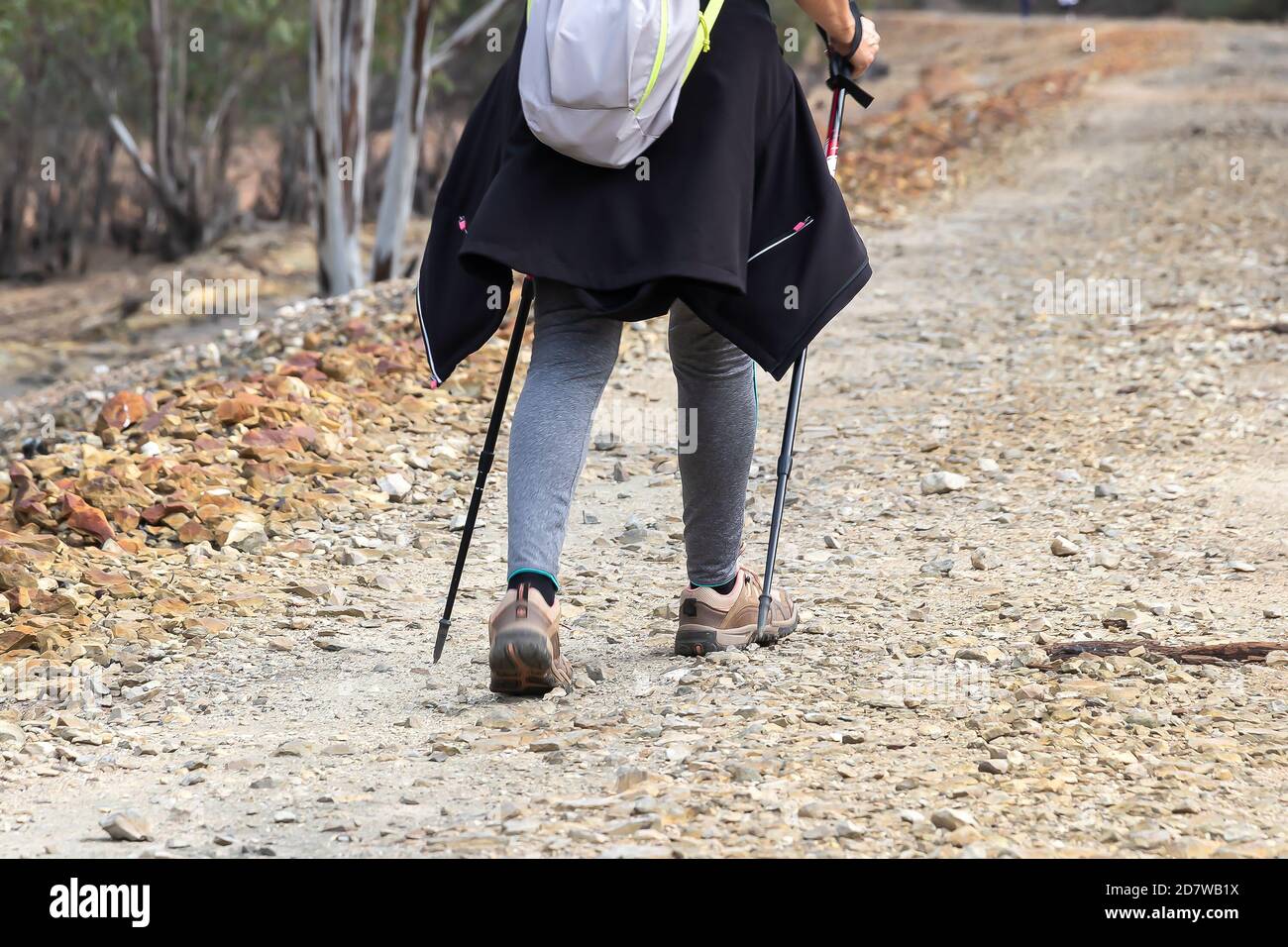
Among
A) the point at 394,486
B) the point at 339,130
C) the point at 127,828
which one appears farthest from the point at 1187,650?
the point at 339,130

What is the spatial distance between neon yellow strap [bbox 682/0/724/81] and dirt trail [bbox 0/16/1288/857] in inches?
48.6

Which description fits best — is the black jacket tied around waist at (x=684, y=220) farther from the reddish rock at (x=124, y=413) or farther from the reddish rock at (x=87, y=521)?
the reddish rock at (x=124, y=413)

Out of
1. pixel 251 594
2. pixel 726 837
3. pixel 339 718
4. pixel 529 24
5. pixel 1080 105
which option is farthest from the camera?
pixel 1080 105

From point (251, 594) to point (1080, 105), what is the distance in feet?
50.4

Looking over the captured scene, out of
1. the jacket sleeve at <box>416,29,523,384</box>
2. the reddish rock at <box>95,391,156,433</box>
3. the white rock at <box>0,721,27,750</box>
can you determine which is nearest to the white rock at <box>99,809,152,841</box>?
the white rock at <box>0,721,27,750</box>

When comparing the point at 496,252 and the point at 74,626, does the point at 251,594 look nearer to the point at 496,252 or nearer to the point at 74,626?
the point at 74,626

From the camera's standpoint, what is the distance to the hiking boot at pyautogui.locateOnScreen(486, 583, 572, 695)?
2.72m

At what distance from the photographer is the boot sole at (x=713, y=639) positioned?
3.17m

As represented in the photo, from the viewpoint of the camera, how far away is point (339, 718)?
2.96 m

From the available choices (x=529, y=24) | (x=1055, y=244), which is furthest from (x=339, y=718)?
(x=1055, y=244)

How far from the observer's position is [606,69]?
8.36ft

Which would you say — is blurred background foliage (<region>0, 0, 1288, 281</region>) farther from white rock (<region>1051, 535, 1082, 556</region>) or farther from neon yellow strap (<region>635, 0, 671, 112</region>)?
neon yellow strap (<region>635, 0, 671, 112</region>)

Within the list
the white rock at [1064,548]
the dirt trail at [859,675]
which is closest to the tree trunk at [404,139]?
the dirt trail at [859,675]

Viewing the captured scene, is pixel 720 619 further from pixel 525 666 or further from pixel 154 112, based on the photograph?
pixel 154 112
